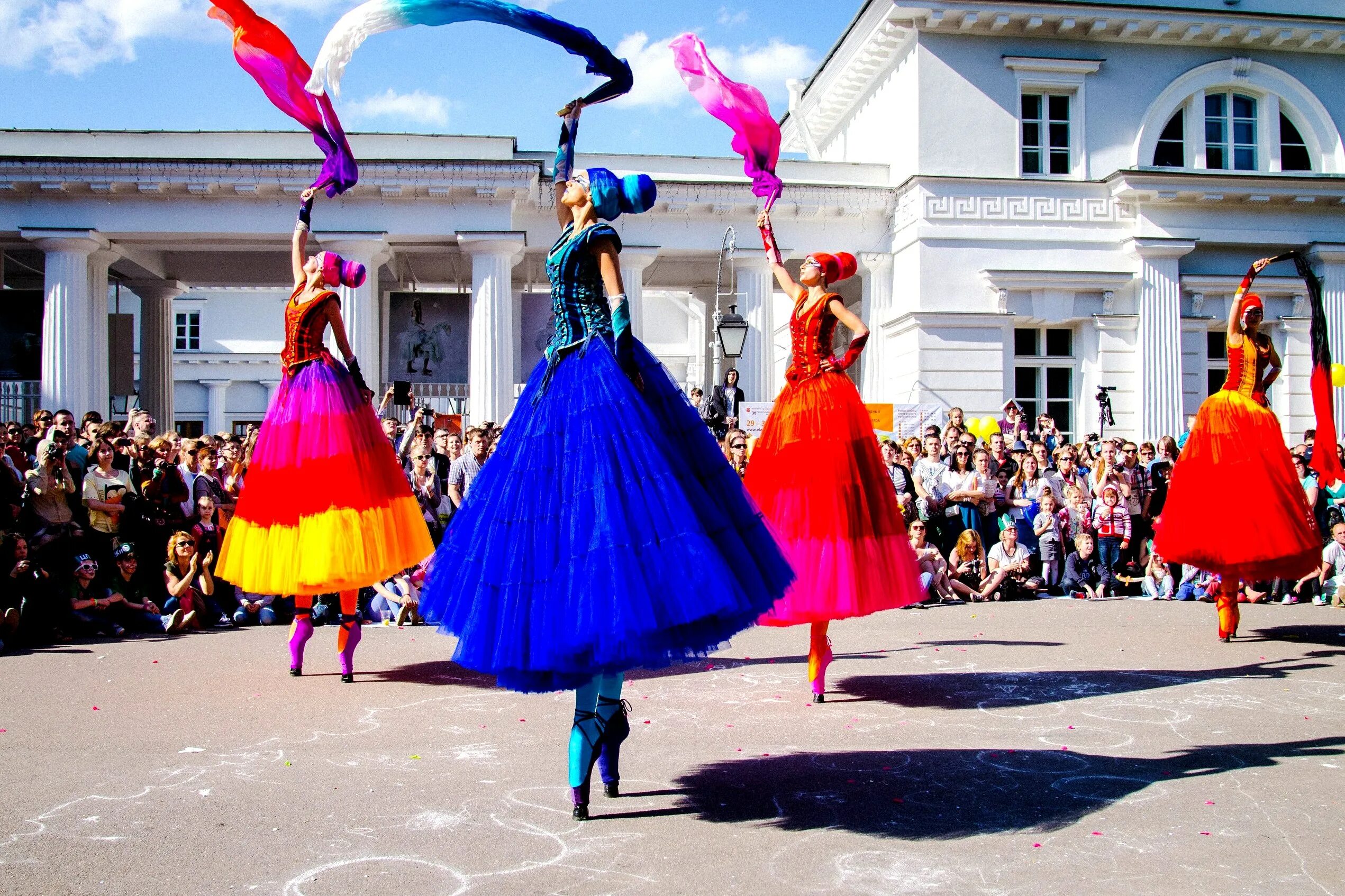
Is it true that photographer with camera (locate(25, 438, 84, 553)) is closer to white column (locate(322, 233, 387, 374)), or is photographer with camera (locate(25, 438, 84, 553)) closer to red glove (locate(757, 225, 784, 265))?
red glove (locate(757, 225, 784, 265))

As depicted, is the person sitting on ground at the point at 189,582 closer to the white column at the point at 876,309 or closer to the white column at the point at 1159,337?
the white column at the point at 876,309

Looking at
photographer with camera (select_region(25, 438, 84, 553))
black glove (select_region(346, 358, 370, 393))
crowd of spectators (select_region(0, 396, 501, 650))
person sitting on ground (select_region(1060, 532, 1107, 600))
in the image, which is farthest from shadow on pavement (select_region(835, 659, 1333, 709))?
photographer with camera (select_region(25, 438, 84, 553))

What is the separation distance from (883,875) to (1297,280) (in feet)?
71.4

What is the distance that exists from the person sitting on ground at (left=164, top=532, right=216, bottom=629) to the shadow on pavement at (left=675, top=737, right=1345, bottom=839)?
656 centimetres

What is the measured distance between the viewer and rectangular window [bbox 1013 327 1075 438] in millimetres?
21625

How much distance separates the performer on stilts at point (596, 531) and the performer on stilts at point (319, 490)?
258 centimetres

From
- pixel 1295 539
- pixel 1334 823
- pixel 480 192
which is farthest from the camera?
pixel 480 192

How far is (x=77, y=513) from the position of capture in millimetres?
9562

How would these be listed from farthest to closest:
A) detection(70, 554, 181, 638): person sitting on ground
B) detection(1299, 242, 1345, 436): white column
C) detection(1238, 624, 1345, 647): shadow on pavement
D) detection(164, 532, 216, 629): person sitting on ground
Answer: detection(1299, 242, 1345, 436): white column < detection(164, 532, 216, 629): person sitting on ground < detection(70, 554, 181, 638): person sitting on ground < detection(1238, 624, 1345, 647): shadow on pavement

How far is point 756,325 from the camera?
21422 mm

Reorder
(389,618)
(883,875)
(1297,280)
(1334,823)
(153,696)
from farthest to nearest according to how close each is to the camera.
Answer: (1297,280)
(389,618)
(153,696)
(1334,823)
(883,875)

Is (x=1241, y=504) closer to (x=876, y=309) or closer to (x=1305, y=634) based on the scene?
(x=1305, y=634)

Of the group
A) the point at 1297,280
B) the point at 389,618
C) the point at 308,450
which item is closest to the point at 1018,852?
the point at 308,450

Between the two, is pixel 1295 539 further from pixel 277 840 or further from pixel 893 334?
pixel 893 334
